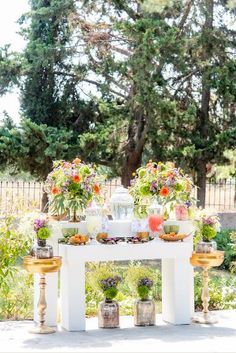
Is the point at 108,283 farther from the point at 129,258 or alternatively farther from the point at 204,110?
the point at 204,110

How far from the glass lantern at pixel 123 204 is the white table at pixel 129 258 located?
115 mm

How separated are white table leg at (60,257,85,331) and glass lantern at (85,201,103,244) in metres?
Answer: 0.35

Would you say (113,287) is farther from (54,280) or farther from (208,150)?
(208,150)

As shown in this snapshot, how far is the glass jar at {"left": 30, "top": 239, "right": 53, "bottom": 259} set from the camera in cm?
694

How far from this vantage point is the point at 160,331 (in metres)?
7.14

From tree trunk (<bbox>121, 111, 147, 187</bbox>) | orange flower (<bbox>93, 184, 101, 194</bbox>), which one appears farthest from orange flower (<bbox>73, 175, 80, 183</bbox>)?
tree trunk (<bbox>121, 111, 147, 187</bbox>)

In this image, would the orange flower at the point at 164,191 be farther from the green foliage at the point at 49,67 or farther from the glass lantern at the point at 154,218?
the green foliage at the point at 49,67

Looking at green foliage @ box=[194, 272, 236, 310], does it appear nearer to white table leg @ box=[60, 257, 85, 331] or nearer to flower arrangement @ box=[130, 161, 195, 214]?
flower arrangement @ box=[130, 161, 195, 214]

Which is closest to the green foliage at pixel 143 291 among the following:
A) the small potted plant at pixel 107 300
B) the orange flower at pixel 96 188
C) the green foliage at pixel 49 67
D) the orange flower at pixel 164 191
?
the small potted plant at pixel 107 300

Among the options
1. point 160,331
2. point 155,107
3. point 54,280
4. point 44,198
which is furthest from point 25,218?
point 44,198

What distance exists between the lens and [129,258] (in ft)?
23.8

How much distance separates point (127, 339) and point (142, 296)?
33.7 inches

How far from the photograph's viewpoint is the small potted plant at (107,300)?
732 centimetres


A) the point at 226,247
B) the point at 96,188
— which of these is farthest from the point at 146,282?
the point at 226,247
